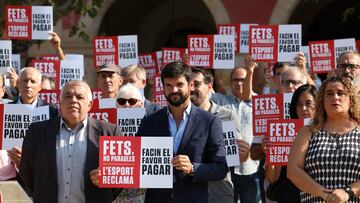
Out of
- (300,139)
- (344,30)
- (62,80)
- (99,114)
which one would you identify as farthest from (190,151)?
(344,30)

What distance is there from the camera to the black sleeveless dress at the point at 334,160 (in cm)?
749

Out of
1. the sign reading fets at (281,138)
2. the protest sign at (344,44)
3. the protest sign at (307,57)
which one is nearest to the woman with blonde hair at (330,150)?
the sign reading fets at (281,138)

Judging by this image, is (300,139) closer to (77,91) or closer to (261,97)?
(77,91)

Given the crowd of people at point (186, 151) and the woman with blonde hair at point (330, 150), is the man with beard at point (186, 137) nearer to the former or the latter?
the crowd of people at point (186, 151)

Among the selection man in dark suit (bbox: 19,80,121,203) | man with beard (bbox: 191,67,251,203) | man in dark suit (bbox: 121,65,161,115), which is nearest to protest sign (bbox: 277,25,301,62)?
man in dark suit (bbox: 121,65,161,115)

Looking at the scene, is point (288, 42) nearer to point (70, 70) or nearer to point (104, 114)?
point (70, 70)

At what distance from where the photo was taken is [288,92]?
33.1ft

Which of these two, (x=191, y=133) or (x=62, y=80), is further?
(x=62, y=80)

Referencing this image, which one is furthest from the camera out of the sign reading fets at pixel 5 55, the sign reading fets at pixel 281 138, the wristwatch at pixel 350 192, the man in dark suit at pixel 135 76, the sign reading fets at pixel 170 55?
the sign reading fets at pixel 170 55

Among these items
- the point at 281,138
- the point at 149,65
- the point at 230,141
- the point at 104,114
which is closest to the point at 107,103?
the point at 104,114

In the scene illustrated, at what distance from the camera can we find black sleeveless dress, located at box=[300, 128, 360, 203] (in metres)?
7.49

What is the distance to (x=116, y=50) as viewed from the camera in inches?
518

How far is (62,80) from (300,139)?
4794 mm

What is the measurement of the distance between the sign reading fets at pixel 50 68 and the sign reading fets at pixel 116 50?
0.81m
